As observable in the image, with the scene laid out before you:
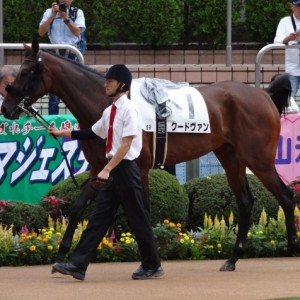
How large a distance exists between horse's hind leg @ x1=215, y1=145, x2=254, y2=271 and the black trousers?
1523 millimetres

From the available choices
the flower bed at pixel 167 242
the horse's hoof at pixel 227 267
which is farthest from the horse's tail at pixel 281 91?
the horse's hoof at pixel 227 267

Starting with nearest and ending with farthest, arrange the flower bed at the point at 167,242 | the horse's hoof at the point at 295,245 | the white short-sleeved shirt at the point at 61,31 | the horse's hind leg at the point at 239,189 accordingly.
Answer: the flower bed at the point at 167,242
the horse's hind leg at the point at 239,189
the horse's hoof at the point at 295,245
the white short-sleeved shirt at the point at 61,31

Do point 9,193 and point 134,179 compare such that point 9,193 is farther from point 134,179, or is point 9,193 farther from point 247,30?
point 247,30

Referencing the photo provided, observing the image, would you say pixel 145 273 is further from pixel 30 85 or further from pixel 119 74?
pixel 30 85

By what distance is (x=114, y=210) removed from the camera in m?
10.4

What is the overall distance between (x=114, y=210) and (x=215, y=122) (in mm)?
1809

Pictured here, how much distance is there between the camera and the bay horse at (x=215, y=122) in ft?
36.3

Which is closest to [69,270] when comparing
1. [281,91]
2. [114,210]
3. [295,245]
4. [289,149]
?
[114,210]

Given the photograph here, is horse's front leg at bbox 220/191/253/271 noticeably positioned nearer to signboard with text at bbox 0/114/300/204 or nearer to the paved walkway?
the paved walkway

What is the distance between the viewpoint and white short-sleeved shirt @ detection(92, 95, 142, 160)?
10.1 m

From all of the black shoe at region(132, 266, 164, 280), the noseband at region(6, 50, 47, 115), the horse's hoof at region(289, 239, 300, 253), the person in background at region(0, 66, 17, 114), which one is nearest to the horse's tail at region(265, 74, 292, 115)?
the horse's hoof at region(289, 239, 300, 253)

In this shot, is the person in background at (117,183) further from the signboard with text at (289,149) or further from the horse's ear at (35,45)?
the signboard with text at (289,149)

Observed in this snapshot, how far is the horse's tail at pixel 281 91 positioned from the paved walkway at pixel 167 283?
5.30 ft

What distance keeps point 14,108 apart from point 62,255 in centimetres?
143
